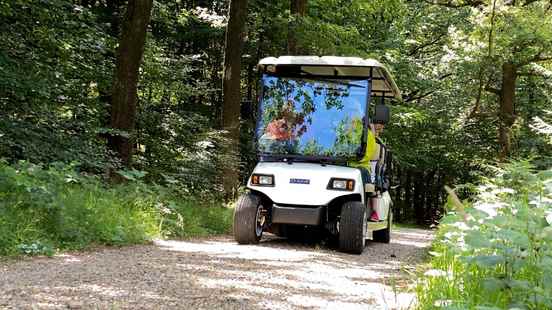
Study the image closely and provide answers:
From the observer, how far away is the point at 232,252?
7.05m

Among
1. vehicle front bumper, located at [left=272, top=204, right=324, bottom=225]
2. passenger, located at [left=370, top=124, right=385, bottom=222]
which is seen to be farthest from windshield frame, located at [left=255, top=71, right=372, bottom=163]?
vehicle front bumper, located at [left=272, top=204, right=324, bottom=225]

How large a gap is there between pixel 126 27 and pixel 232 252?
17.4 ft

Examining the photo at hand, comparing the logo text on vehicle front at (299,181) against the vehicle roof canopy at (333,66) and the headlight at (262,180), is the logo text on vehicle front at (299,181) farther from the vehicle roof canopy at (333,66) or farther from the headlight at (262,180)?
the vehicle roof canopy at (333,66)

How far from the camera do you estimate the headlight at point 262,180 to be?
8.09 meters

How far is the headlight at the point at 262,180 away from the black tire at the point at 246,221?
264mm

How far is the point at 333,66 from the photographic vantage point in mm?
8695

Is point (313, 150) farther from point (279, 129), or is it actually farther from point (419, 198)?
point (419, 198)

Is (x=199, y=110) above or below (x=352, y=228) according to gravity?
above

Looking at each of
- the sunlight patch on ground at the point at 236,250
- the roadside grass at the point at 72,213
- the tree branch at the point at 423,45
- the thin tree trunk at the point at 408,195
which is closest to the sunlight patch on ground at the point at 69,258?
the roadside grass at the point at 72,213

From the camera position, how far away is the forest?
19.4ft

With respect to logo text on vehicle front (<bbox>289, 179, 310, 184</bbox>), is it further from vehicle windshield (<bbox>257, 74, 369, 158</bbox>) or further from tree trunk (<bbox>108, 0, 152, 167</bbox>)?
tree trunk (<bbox>108, 0, 152, 167</bbox>)

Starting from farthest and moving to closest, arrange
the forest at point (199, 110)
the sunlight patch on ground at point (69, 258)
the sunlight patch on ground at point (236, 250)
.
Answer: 1. the sunlight patch on ground at point (236, 250)
2. the forest at point (199, 110)
3. the sunlight patch on ground at point (69, 258)

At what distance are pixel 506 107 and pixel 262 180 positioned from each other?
14.8 meters

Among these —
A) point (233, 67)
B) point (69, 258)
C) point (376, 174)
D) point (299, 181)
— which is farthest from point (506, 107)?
point (69, 258)
